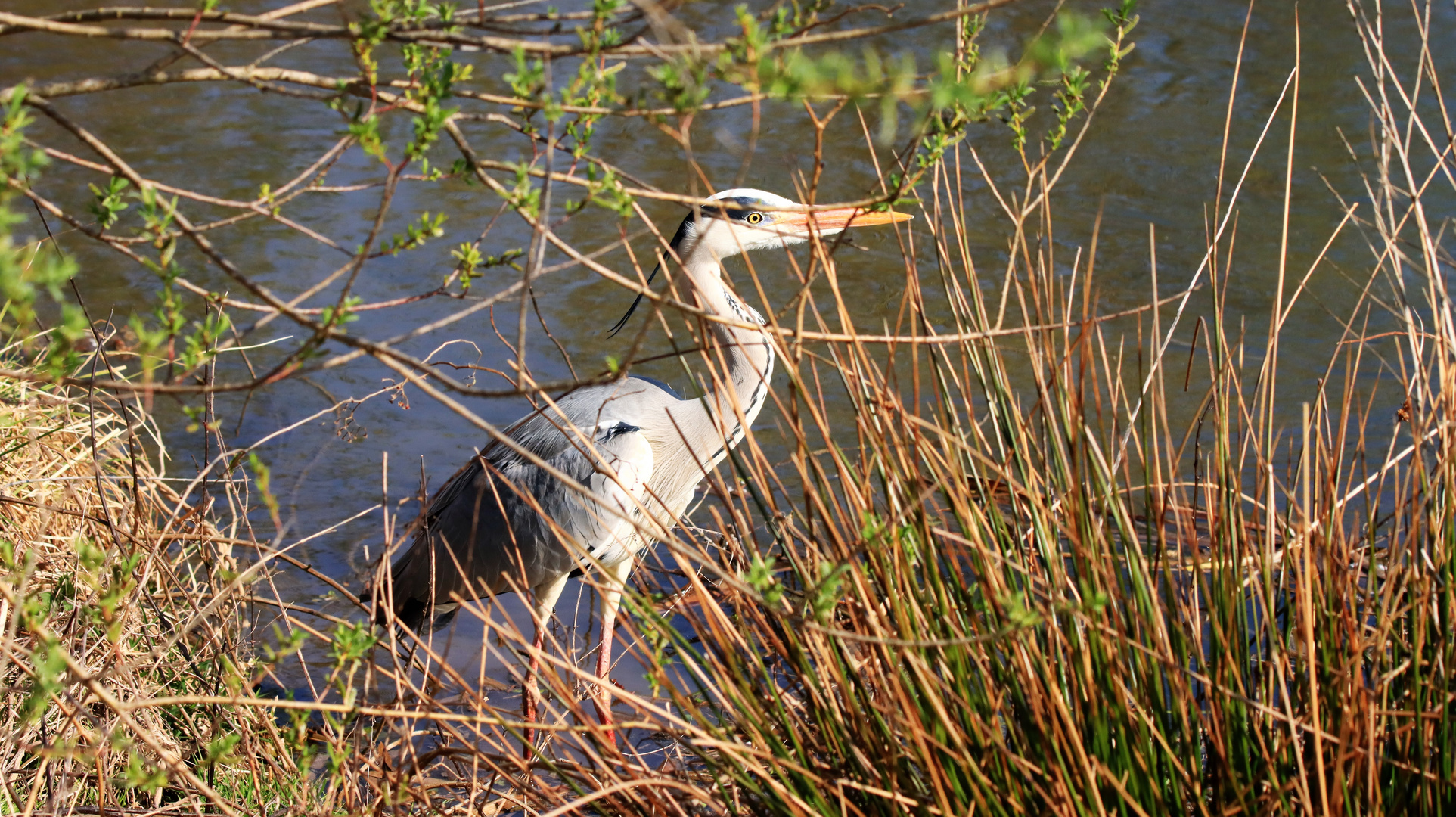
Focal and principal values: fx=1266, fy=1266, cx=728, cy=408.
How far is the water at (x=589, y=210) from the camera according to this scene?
559cm

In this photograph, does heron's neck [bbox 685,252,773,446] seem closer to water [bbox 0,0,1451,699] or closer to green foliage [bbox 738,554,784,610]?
water [bbox 0,0,1451,699]

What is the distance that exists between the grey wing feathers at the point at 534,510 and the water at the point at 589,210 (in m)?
0.41

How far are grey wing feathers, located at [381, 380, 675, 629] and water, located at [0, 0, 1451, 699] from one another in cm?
41

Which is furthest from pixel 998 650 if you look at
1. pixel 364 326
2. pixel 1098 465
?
pixel 364 326

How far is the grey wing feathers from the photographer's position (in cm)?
368

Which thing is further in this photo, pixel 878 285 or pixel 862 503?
pixel 878 285

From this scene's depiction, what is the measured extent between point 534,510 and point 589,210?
425 centimetres

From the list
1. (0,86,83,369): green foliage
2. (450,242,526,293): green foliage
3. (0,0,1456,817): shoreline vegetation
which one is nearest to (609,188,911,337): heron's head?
(0,0,1456,817): shoreline vegetation

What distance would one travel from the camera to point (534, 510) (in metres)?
3.88

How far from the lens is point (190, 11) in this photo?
1326mm

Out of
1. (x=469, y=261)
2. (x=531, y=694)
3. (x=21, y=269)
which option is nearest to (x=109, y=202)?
(x=21, y=269)

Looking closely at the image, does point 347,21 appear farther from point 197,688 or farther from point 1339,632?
point 197,688

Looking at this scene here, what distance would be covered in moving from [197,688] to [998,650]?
77.1 inches

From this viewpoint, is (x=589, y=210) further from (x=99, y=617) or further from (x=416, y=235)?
(x=416, y=235)
